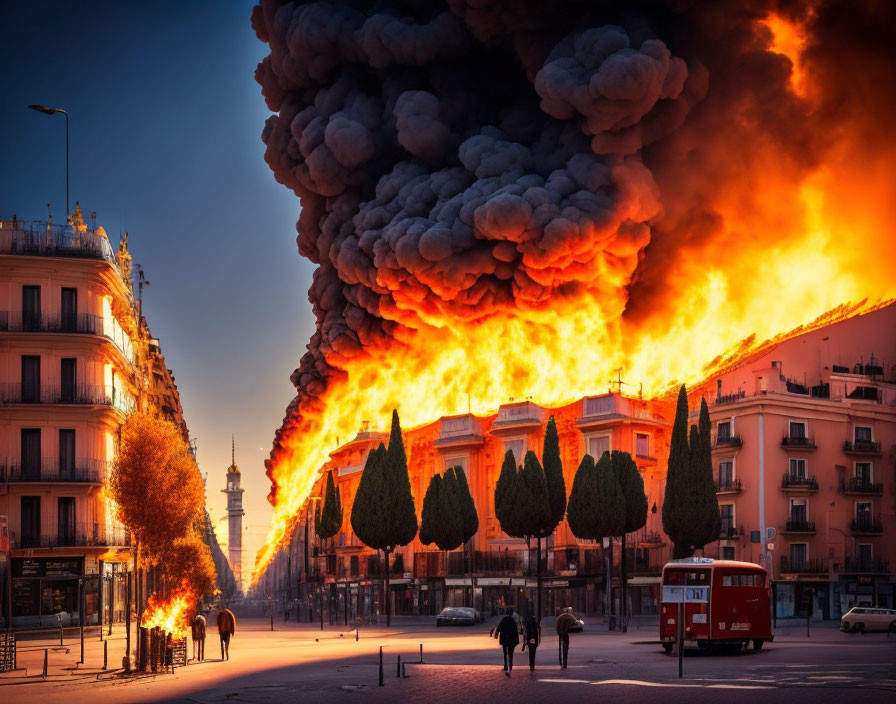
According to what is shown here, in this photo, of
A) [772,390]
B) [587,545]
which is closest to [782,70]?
[772,390]

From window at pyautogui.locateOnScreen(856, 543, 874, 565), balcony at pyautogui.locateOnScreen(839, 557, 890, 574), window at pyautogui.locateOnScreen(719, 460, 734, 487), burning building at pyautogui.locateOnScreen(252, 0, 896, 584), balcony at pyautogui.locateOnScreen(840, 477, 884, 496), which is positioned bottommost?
balcony at pyautogui.locateOnScreen(839, 557, 890, 574)

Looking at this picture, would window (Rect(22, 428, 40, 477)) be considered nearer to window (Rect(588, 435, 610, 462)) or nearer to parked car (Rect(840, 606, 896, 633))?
window (Rect(588, 435, 610, 462))

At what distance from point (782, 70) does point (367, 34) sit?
1963 centimetres

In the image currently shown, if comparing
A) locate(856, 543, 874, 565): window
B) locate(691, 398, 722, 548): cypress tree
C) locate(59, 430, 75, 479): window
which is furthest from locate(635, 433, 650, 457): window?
locate(59, 430, 75, 479): window

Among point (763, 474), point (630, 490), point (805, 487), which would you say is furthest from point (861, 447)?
point (630, 490)

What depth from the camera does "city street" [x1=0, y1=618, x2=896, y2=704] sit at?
23.8 meters

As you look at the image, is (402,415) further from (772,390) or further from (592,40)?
(592,40)

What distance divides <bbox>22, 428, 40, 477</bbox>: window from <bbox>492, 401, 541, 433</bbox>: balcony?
75.4 ft

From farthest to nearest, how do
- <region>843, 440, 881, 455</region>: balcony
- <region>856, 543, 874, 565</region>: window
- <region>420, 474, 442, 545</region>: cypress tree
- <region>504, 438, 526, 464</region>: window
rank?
→ <region>504, 438, 526, 464</region>: window → <region>843, 440, 881, 455</region>: balcony → <region>420, 474, 442, 545</region>: cypress tree → <region>856, 543, 874, 565</region>: window

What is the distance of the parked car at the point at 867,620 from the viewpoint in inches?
1745

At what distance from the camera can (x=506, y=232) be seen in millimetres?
52250

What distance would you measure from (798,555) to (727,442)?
596cm

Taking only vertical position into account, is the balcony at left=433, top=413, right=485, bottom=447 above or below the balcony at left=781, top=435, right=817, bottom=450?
above

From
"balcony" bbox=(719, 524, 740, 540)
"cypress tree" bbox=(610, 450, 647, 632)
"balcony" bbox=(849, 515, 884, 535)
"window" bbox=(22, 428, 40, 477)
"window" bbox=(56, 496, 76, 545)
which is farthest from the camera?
"balcony" bbox=(849, 515, 884, 535)
